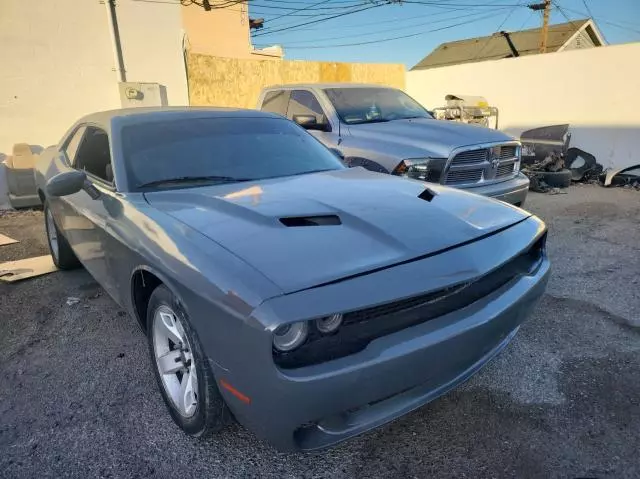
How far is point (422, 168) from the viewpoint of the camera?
15.2 ft

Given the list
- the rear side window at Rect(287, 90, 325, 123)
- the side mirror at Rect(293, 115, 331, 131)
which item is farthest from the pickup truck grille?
the rear side window at Rect(287, 90, 325, 123)

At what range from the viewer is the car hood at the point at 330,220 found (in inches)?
69.2

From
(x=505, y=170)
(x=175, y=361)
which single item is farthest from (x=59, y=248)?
(x=505, y=170)

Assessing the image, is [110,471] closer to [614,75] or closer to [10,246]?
[10,246]

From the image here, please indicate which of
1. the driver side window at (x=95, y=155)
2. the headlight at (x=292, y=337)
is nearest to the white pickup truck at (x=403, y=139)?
the driver side window at (x=95, y=155)

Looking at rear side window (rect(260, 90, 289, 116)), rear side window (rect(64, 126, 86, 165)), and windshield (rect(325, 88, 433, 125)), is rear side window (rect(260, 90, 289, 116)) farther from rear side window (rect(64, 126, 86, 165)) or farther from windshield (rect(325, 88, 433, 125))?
rear side window (rect(64, 126, 86, 165))

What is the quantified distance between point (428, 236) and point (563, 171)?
299 inches

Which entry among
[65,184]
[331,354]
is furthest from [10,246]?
[331,354]

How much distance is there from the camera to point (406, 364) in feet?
5.55

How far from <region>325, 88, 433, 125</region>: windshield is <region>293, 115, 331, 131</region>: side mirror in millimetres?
230

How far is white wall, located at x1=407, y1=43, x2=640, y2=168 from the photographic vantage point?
964cm

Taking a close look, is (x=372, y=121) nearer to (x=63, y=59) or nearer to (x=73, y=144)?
(x=73, y=144)

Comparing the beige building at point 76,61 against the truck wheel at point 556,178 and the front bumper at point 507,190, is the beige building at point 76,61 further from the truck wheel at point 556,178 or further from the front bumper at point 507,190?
the truck wheel at point 556,178

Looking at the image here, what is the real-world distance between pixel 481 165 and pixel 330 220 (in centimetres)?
335
